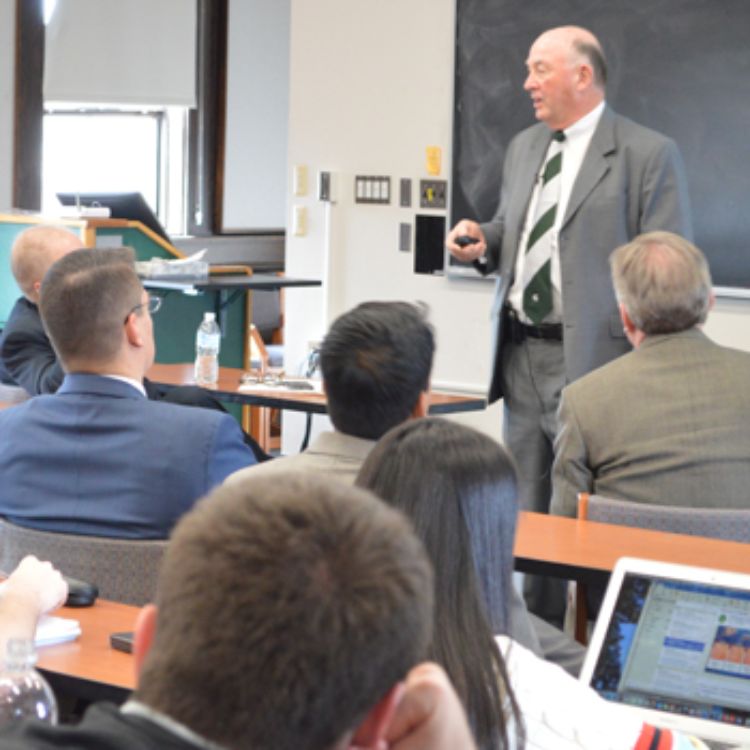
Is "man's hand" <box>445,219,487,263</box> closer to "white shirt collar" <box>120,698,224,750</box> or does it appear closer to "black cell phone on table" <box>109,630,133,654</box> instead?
"black cell phone on table" <box>109,630,133,654</box>

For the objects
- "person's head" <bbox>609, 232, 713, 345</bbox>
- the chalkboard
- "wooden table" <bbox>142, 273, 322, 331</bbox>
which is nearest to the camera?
"person's head" <bbox>609, 232, 713, 345</bbox>

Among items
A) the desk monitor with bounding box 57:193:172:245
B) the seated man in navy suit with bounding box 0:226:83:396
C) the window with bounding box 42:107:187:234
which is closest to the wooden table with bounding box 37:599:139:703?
the seated man in navy suit with bounding box 0:226:83:396

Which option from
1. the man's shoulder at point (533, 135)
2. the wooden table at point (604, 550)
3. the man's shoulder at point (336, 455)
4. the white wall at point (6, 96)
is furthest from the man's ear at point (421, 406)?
the white wall at point (6, 96)

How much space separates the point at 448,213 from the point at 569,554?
4154 millimetres

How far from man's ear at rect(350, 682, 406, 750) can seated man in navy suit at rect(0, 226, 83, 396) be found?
155 inches

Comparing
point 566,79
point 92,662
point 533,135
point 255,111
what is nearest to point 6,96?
point 255,111

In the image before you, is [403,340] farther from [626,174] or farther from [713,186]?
[713,186]

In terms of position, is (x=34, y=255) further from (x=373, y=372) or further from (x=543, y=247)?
(x=373, y=372)

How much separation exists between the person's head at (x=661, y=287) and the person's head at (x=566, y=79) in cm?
131

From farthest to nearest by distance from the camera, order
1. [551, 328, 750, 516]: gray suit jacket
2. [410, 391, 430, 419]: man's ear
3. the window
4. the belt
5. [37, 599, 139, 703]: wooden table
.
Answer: the window < the belt < [551, 328, 750, 516]: gray suit jacket < [410, 391, 430, 419]: man's ear < [37, 599, 139, 703]: wooden table

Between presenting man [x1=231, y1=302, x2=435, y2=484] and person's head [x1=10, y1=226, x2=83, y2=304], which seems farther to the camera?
person's head [x1=10, y1=226, x2=83, y2=304]

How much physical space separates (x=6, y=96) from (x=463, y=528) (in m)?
7.91

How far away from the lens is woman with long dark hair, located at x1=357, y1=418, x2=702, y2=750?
1715 millimetres

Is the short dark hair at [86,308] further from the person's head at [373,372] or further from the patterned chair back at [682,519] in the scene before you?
the patterned chair back at [682,519]
